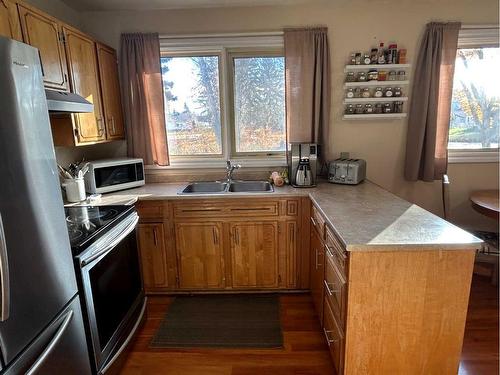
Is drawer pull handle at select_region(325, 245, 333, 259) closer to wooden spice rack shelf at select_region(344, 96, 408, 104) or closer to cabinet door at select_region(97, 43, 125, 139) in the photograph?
wooden spice rack shelf at select_region(344, 96, 408, 104)

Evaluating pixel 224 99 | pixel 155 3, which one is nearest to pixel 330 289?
pixel 224 99

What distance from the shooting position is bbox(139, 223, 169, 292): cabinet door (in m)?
2.32

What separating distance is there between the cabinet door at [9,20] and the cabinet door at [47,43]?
3 centimetres

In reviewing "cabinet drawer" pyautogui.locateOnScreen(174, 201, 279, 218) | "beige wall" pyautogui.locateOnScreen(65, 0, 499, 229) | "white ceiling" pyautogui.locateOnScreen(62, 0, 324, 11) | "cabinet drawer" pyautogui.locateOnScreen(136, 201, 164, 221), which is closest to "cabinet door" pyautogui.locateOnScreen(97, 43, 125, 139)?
"beige wall" pyautogui.locateOnScreen(65, 0, 499, 229)

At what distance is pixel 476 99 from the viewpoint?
8.73ft

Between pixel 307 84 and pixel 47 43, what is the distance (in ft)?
6.32

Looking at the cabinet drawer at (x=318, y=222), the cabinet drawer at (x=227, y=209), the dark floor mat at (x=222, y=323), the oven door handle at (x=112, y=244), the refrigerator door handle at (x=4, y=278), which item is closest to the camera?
the refrigerator door handle at (x=4, y=278)

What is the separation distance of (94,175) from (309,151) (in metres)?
1.78

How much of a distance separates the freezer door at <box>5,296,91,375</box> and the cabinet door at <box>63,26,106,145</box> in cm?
130

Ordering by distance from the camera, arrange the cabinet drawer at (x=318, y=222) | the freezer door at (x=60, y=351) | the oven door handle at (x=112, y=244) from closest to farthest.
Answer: the freezer door at (x=60, y=351) → the oven door handle at (x=112, y=244) → the cabinet drawer at (x=318, y=222)

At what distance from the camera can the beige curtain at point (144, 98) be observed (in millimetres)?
2533

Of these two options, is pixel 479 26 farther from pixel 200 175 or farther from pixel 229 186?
pixel 200 175

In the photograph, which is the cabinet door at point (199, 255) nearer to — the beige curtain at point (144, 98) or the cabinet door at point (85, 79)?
the beige curtain at point (144, 98)

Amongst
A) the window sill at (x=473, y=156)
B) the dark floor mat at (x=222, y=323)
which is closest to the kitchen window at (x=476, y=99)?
the window sill at (x=473, y=156)
